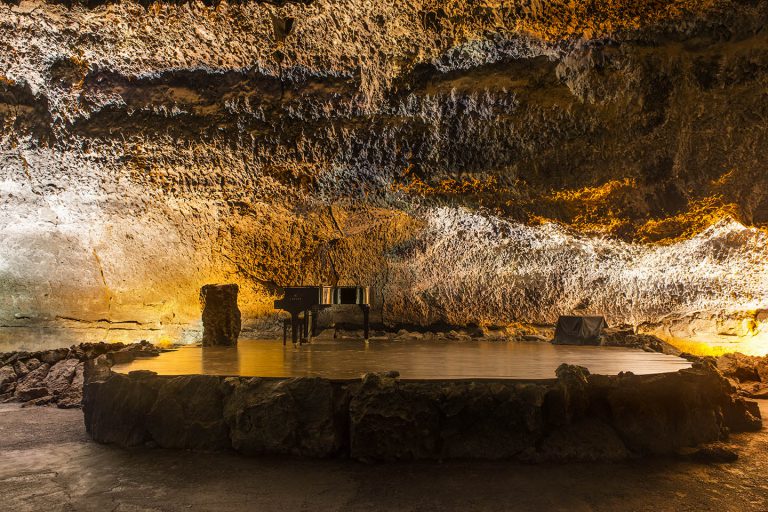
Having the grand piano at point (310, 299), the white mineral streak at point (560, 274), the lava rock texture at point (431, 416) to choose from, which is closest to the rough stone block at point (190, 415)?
the lava rock texture at point (431, 416)

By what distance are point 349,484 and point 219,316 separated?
5.09 m

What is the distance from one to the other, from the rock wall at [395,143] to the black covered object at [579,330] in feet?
2.24

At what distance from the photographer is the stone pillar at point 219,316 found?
7523 millimetres

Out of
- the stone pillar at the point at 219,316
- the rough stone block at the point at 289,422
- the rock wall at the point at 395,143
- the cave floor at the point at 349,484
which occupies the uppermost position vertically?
the rock wall at the point at 395,143

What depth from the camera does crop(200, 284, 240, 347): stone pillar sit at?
752cm

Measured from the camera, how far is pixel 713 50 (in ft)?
15.1

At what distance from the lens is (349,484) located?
313 cm

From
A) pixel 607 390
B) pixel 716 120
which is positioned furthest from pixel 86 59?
pixel 716 120

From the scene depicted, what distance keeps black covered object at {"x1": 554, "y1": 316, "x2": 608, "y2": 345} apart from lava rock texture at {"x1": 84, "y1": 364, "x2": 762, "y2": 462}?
4.23 m

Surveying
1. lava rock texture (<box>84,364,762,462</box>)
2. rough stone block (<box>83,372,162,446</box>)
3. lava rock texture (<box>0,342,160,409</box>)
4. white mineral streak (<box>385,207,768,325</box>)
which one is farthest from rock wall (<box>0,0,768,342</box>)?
rough stone block (<box>83,372,162,446</box>)

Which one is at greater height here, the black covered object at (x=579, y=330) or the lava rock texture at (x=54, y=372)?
the black covered object at (x=579, y=330)

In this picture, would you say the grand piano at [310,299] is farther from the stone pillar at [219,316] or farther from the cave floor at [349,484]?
the cave floor at [349,484]

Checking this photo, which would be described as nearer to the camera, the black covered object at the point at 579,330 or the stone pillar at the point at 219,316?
the stone pillar at the point at 219,316

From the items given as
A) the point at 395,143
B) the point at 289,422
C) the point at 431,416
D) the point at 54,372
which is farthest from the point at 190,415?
the point at 54,372
